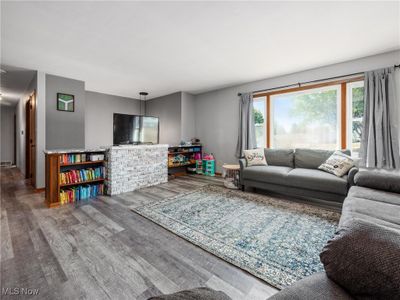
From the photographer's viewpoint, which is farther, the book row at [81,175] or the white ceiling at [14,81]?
the white ceiling at [14,81]

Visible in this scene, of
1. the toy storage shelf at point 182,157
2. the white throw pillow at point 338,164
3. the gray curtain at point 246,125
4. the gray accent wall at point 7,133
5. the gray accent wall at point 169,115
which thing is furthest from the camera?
the gray accent wall at point 7,133

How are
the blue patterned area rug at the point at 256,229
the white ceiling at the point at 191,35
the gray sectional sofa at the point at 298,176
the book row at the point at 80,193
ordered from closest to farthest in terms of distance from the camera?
the blue patterned area rug at the point at 256,229 < the white ceiling at the point at 191,35 < the gray sectional sofa at the point at 298,176 < the book row at the point at 80,193

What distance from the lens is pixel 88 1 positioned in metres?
1.85

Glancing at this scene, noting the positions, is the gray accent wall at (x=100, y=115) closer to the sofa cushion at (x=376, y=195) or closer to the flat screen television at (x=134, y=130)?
the flat screen television at (x=134, y=130)

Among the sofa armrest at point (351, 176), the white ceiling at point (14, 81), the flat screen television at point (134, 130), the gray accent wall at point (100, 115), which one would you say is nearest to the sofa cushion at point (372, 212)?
the sofa armrest at point (351, 176)

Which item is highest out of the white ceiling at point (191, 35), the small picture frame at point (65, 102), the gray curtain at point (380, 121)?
the white ceiling at point (191, 35)

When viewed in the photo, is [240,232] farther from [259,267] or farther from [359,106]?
[359,106]

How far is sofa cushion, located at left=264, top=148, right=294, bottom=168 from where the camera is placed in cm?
366

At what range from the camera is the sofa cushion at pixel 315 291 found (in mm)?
642

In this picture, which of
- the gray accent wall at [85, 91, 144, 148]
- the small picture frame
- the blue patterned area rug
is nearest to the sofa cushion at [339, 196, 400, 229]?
the blue patterned area rug

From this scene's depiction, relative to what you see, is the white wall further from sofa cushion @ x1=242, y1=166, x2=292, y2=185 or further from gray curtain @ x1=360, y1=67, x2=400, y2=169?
sofa cushion @ x1=242, y1=166, x2=292, y2=185

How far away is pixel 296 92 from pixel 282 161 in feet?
5.07

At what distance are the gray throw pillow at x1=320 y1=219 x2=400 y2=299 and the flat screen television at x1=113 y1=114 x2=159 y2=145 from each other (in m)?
4.12

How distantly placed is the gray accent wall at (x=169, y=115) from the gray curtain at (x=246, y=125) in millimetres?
1870
